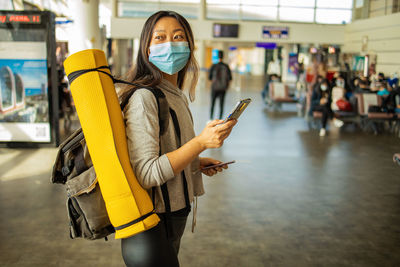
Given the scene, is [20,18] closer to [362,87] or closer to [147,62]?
[147,62]

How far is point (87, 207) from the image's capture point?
165 centimetres

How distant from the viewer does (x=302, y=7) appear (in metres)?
27.1

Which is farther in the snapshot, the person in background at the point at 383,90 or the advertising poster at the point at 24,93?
the person in background at the point at 383,90

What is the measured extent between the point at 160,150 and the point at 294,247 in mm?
2720

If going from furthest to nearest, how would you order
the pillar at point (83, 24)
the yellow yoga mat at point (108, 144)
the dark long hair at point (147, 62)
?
the pillar at point (83, 24) → the dark long hair at point (147, 62) → the yellow yoga mat at point (108, 144)

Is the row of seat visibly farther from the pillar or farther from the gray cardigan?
the gray cardigan

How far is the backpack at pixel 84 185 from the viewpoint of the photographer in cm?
162

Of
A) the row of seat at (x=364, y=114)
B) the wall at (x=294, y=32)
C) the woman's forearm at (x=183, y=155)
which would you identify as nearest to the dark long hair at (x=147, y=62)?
the woman's forearm at (x=183, y=155)

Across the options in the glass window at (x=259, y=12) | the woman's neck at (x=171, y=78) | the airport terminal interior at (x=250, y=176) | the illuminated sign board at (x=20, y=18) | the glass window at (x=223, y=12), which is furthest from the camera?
the glass window at (x=223, y=12)

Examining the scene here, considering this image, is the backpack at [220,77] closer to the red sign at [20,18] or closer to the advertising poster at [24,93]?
the advertising poster at [24,93]

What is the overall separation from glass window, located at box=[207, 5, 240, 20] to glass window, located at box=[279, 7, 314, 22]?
2947 millimetres

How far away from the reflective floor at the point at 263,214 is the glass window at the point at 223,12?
A: 2013 cm

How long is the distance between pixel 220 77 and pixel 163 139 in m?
10.0

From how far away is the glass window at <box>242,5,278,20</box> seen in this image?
27.0m
